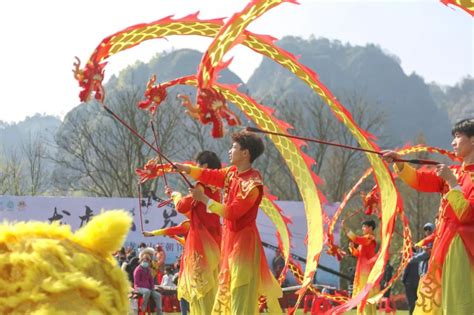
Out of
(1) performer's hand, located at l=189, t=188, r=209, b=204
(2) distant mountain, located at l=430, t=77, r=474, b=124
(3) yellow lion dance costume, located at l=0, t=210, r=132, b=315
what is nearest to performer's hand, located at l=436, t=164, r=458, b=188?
(1) performer's hand, located at l=189, t=188, r=209, b=204

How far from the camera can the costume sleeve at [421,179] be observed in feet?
17.1

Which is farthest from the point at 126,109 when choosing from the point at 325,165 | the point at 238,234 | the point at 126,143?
the point at 238,234

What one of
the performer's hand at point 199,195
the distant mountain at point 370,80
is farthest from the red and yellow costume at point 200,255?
the distant mountain at point 370,80

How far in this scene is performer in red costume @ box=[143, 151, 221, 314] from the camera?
6969 millimetres

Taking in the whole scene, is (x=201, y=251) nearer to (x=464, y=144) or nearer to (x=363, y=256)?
(x=464, y=144)

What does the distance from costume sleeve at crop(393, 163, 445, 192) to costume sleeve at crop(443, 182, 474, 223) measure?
0.91 feet

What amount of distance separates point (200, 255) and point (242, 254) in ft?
4.01

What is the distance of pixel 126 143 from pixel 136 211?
11.6m

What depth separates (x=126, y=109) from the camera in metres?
28.3

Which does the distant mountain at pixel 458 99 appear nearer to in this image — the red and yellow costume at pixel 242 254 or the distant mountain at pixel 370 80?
the distant mountain at pixel 370 80

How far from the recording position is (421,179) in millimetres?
5234

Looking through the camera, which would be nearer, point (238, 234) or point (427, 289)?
point (427, 289)

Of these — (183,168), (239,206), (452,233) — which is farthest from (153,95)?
(452,233)

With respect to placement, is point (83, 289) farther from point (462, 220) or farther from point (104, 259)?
point (462, 220)
